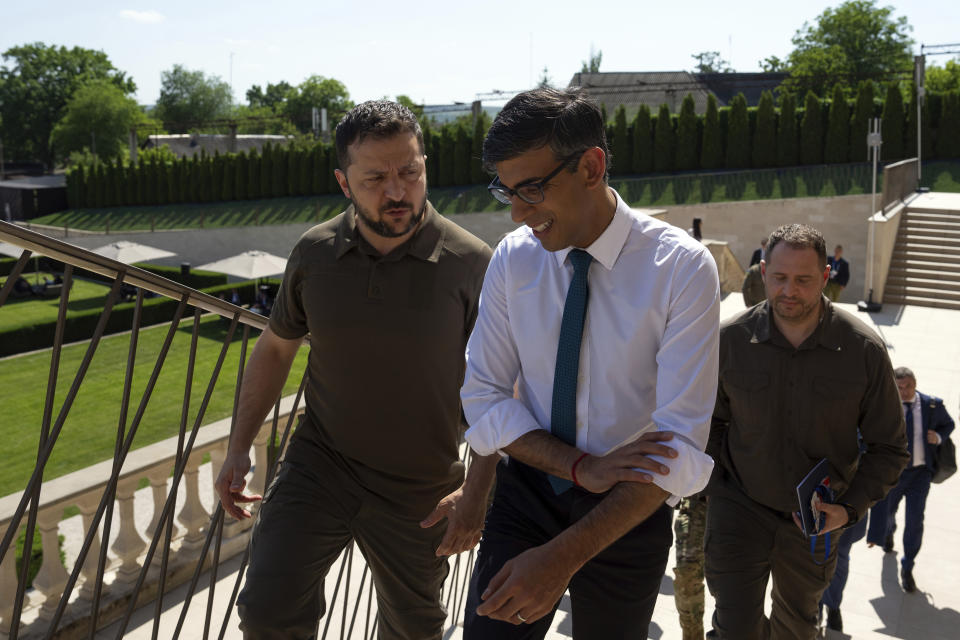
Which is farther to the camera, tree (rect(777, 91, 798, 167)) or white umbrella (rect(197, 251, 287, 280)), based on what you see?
tree (rect(777, 91, 798, 167))

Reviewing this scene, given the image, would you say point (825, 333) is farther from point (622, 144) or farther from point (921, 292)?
point (622, 144)

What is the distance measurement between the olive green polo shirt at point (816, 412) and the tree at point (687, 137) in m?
31.7

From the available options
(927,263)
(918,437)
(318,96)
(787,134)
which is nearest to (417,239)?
(918,437)

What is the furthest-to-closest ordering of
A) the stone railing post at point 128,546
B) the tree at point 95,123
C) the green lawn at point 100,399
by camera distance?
the tree at point 95,123 → the green lawn at point 100,399 → the stone railing post at point 128,546

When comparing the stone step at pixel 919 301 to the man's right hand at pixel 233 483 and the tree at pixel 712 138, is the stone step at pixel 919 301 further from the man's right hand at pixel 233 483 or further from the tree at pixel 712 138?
the man's right hand at pixel 233 483

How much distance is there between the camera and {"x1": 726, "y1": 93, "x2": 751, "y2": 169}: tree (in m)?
32.6

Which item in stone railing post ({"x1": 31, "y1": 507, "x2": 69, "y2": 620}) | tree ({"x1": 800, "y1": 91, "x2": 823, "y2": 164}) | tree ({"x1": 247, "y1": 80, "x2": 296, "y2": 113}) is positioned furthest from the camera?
tree ({"x1": 247, "y1": 80, "x2": 296, "y2": 113})

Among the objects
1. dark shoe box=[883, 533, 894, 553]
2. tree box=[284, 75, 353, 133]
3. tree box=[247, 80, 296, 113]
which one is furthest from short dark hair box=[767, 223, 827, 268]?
A: tree box=[247, 80, 296, 113]

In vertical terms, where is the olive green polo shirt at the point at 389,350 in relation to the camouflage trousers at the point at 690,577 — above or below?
above

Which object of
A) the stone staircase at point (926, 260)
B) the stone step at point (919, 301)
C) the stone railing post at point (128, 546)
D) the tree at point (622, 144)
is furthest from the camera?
the tree at point (622, 144)

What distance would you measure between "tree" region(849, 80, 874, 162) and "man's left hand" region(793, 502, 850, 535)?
31.0 metres

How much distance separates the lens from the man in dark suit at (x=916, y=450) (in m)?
5.28

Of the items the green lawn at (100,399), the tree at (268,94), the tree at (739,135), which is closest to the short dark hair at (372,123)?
the green lawn at (100,399)

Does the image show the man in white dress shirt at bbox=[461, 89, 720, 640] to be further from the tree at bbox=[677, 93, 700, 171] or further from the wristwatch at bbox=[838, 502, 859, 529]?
the tree at bbox=[677, 93, 700, 171]
